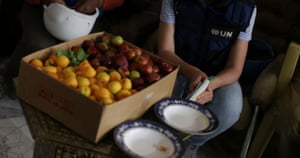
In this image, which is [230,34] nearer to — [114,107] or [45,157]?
[114,107]

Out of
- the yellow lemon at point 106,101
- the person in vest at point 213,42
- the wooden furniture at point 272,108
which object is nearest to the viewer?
the yellow lemon at point 106,101

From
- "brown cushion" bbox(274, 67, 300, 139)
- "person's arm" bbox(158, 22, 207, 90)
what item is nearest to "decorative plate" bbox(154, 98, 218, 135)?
"person's arm" bbox(158, 22, 207, 90)

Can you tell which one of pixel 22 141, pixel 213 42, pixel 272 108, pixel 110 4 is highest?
pixel 213 42

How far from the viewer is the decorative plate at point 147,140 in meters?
1.14

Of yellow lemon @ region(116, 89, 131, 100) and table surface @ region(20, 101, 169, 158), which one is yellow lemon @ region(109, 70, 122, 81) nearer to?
yellow lemon @ region(116, 89, 131, 100)

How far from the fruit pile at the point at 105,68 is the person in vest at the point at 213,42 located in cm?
27

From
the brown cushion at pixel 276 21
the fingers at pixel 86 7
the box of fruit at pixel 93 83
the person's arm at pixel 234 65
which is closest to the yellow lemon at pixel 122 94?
the box of fruit at pixel 93 83

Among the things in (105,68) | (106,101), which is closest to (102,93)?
(106,101)

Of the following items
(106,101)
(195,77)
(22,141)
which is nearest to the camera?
(106,101)

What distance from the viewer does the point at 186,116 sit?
130 centimetres

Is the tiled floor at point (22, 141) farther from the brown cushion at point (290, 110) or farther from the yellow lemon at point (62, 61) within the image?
the yellow lemon at point (62, 61)

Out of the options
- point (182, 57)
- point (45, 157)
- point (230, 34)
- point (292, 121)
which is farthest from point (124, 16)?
point (45, 157)

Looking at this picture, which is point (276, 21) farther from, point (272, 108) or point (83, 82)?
point (83, 82)

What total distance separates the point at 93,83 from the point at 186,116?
300mm
